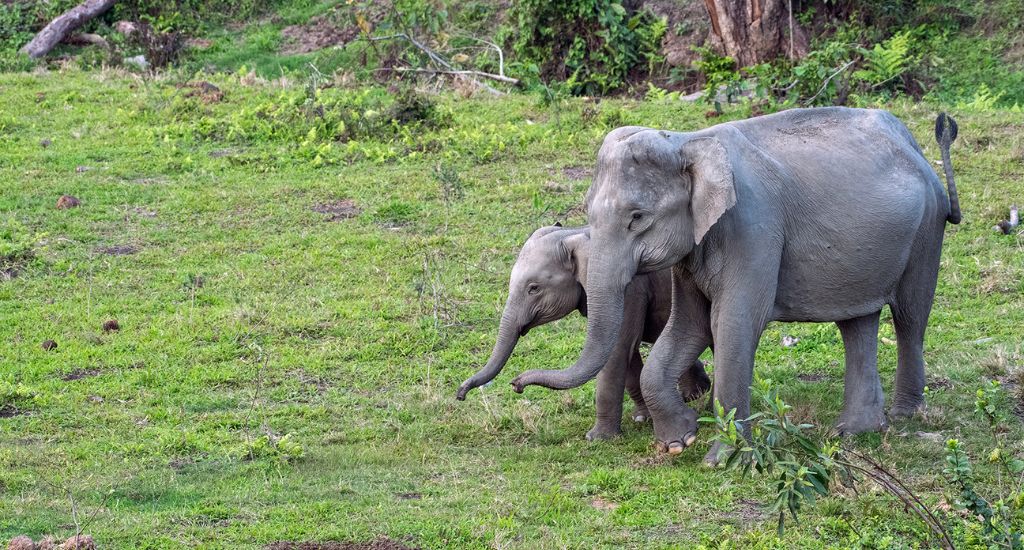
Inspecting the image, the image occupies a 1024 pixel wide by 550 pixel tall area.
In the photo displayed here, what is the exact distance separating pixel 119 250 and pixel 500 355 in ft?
19.0

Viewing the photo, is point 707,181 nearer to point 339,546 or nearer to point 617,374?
point 617,374

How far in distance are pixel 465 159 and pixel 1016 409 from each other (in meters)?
7.48

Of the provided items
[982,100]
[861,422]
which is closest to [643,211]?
[861,422]

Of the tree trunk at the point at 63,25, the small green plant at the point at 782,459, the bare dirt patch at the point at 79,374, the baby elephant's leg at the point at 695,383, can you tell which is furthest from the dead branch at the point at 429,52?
the small green plant at the point at 782,459

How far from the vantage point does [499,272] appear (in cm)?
1198

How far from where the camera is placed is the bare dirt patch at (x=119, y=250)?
12.5m

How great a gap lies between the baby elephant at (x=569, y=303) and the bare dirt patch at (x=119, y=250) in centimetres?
548

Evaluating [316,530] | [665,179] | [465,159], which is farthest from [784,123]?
[465,159]

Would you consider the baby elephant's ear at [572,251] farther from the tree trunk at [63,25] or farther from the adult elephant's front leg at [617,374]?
the tree trunk at [63,25]

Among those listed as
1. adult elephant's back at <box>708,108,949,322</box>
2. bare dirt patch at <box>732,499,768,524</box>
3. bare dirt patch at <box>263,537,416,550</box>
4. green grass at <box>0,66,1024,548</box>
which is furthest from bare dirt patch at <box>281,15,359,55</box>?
bare dirt patch at <box>263,537,416,550</box>

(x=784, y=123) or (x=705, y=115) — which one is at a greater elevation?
(x=784, y=123)

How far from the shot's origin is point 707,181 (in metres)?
7.32

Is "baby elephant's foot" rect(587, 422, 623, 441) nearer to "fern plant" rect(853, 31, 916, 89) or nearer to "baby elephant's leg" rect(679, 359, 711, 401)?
"baby elephant's leg" rect(679, 359, 711, 401)

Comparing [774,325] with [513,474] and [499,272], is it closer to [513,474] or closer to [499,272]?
[499,272]
